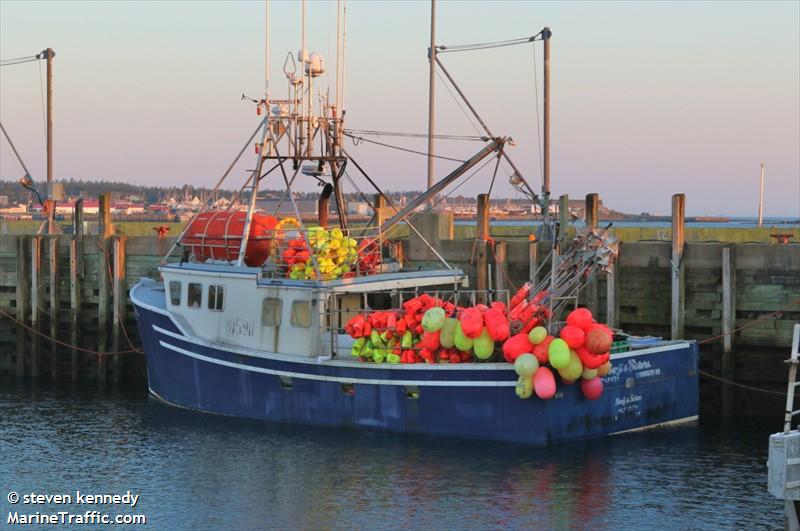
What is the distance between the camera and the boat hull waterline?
2245cm

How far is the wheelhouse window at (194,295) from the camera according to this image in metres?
25.8

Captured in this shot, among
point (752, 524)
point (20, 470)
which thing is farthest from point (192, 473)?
point (752, 524)

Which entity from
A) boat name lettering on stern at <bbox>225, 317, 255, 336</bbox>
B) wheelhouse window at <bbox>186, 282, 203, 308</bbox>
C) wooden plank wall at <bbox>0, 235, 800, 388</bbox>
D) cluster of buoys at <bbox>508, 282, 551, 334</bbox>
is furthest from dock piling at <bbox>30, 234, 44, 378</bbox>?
cluster of buoys at <bbox>508, 282, 551, 334</bbox>

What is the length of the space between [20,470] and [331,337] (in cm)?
596

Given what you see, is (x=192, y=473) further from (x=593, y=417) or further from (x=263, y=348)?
(x=593, y=417)

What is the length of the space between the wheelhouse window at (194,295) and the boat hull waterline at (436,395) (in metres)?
0.63

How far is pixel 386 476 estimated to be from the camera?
21.2m

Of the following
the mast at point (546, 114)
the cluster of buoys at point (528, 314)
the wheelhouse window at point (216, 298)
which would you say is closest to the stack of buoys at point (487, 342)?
the cluster of buoys at point (528, 314)

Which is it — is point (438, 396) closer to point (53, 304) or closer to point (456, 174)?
point (456, 174)

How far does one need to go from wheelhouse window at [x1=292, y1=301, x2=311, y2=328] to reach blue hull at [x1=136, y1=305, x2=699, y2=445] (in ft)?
2.34

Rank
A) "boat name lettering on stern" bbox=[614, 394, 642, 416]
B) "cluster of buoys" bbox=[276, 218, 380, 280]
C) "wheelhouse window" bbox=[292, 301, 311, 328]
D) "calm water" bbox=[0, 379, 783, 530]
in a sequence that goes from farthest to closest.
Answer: "cluster of buoys" bbox=[276, 218, 380, 280] → "wheelhouse window" bbox=[292, 301, 311, 328] → "boat name lettering on stern" bbox=[614, 394, 642, 416] → "calm water" bbox=[0, 379, 783, 530]

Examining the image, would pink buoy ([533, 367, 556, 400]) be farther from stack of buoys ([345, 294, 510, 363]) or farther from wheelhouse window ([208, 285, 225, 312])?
wheelhouse window ([208, 285, 225, 312])

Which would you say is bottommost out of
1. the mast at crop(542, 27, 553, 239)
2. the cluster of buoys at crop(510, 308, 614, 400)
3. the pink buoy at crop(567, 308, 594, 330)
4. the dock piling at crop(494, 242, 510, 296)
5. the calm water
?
the calm water

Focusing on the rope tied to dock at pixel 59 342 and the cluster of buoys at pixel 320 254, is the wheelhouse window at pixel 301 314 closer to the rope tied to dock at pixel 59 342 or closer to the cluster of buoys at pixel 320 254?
the cluster of buoys at pixel 320 254
